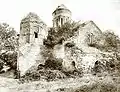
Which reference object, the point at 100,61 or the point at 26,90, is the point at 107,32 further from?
the point at 26,90

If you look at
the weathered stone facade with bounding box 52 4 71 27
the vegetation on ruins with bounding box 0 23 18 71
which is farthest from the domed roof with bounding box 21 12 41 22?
the weathered stone facade with bounding box 52 4 71 27

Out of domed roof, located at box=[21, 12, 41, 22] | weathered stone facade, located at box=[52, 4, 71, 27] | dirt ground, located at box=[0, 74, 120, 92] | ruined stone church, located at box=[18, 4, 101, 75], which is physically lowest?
dirt ground, located at box=[0, 74, 120, 92]

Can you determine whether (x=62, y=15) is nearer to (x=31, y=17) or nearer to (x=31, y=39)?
(x=31, y=17)

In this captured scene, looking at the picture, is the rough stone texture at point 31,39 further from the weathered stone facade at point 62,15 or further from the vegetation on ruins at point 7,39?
the weathered stone facade at point 62,15

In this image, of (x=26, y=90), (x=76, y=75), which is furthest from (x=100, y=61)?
(x=26, y=90)

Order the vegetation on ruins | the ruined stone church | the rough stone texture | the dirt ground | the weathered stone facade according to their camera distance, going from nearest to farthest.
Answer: the dirt ground → the ruined stone church → the rough stone texture → the vegetation on ruins → the weathered stone facade

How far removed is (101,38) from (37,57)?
5.84 m

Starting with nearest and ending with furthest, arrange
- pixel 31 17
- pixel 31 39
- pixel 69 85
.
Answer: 1. pixel 69 85
2. pixel 31 39
3. pixel 31 17

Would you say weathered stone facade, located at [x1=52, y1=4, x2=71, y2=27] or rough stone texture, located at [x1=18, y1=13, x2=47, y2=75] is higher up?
weathered stone facade, located at [x1=52, y1=4, x2=71, y2=27]

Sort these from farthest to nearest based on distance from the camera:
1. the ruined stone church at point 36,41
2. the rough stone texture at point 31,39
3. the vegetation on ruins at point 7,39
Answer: the vegetation on ruins at point 7,39
the rough stone texture at point 31,39
the ruined stone church at point 36,41

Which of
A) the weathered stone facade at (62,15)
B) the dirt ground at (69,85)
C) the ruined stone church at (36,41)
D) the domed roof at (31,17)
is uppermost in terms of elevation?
the weathered stone facade at (62,15)

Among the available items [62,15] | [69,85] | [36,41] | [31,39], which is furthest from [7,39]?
[69,85]

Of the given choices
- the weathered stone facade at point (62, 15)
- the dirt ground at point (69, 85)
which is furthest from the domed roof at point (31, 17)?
the weathered stone facade at point (62, 15)

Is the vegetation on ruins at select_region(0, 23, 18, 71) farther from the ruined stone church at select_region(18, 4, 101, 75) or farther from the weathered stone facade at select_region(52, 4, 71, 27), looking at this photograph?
the weathered stone facade at select_region(52, 4, 71, 27)
